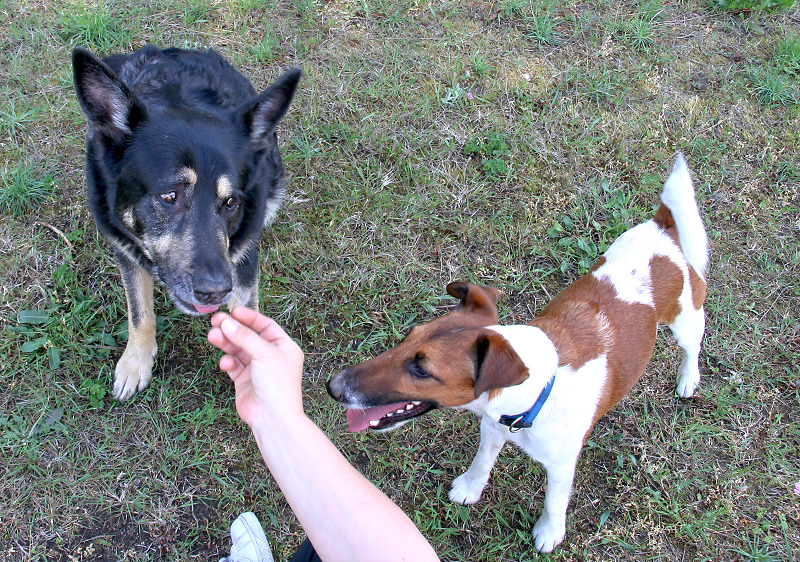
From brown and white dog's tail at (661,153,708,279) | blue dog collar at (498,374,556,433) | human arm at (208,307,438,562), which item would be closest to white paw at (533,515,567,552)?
blue dog collar at (498,374,556,433)

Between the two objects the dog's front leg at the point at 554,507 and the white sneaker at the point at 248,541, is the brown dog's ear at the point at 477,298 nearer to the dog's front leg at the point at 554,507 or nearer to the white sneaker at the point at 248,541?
the dog's front leg at the point at 554,507

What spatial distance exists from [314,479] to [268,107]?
1870 millimetres

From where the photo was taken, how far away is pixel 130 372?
3334 millimetres

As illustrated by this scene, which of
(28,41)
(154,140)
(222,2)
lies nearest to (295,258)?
(154,140)

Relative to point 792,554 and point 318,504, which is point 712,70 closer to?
point 792,554

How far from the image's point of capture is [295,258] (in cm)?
395

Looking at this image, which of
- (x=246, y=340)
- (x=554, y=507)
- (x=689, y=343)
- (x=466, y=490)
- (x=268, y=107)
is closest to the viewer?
(x=246, y=340)

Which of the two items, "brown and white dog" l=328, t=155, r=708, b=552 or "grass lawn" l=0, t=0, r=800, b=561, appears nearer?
"brown and white dog" l=328, t=155, r=708, b=552

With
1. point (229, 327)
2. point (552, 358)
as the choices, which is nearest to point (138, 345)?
point (229, 327)

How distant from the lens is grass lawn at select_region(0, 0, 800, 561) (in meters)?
3.25

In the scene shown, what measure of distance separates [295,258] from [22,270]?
5.76ft

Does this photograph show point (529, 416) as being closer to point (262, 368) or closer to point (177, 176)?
point (262, 368)

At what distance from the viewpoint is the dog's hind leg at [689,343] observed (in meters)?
3.27

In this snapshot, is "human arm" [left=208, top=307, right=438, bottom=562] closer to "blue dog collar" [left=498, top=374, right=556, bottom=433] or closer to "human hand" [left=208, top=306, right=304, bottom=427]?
"human hand" [left=208, top=306, right=304, bottom=427]
